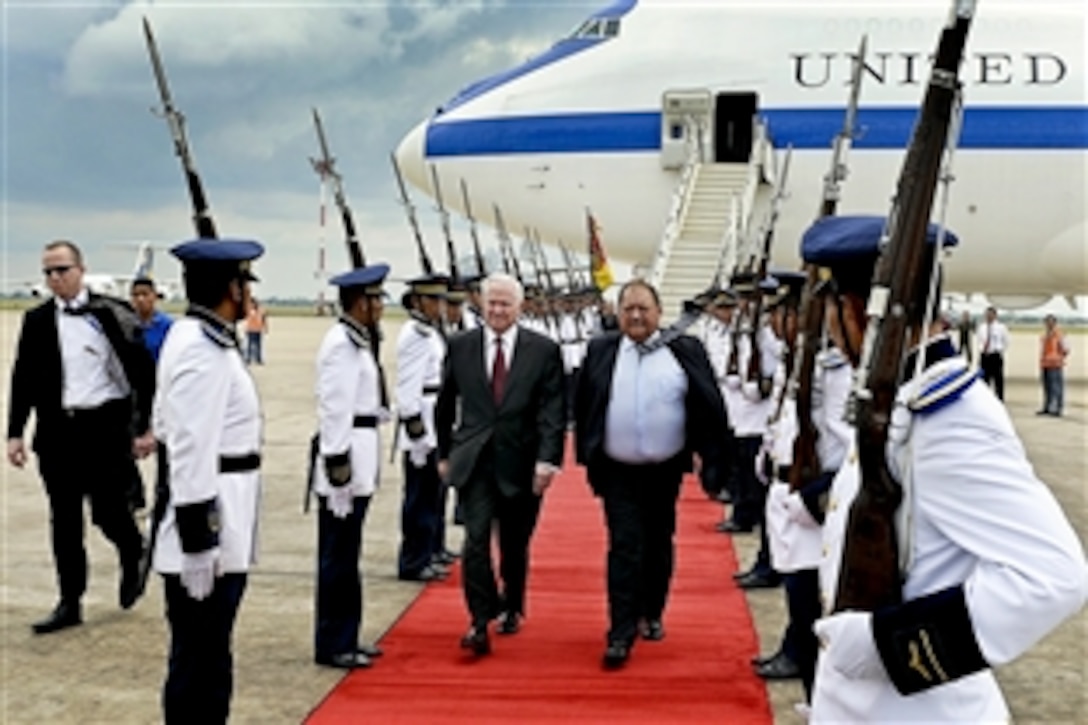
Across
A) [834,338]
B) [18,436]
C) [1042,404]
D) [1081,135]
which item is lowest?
[1042,404]

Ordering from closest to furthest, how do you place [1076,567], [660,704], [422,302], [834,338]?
1. [1076,567]
2. [834,338]
3. [660,704]
4. [422,302]

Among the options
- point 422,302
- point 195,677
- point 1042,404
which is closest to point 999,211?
point 1042,404

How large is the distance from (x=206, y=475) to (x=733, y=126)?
15.0m

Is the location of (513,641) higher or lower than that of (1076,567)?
lower

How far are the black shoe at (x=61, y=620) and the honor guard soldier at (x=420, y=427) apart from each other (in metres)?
1.70

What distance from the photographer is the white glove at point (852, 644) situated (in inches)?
69.1

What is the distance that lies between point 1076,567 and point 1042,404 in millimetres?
17787

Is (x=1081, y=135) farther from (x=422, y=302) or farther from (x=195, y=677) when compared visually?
(x=195, y=677)

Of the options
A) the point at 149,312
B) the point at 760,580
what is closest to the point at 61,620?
the point at 149,312

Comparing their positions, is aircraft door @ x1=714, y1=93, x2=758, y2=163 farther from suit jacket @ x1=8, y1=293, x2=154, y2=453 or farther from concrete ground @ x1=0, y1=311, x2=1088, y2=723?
suit jacket @ x1=8, y1=293, x2=154, y2=453

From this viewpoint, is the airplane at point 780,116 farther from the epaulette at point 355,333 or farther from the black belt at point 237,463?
the black belt at point 237,463

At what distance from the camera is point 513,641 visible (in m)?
5.20

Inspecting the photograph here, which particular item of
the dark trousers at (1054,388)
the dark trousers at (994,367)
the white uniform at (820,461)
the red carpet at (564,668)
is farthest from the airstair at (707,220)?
the white uniform at (820,461)

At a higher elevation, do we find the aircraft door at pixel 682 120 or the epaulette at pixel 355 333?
the aircraft door at pixel 682 120
